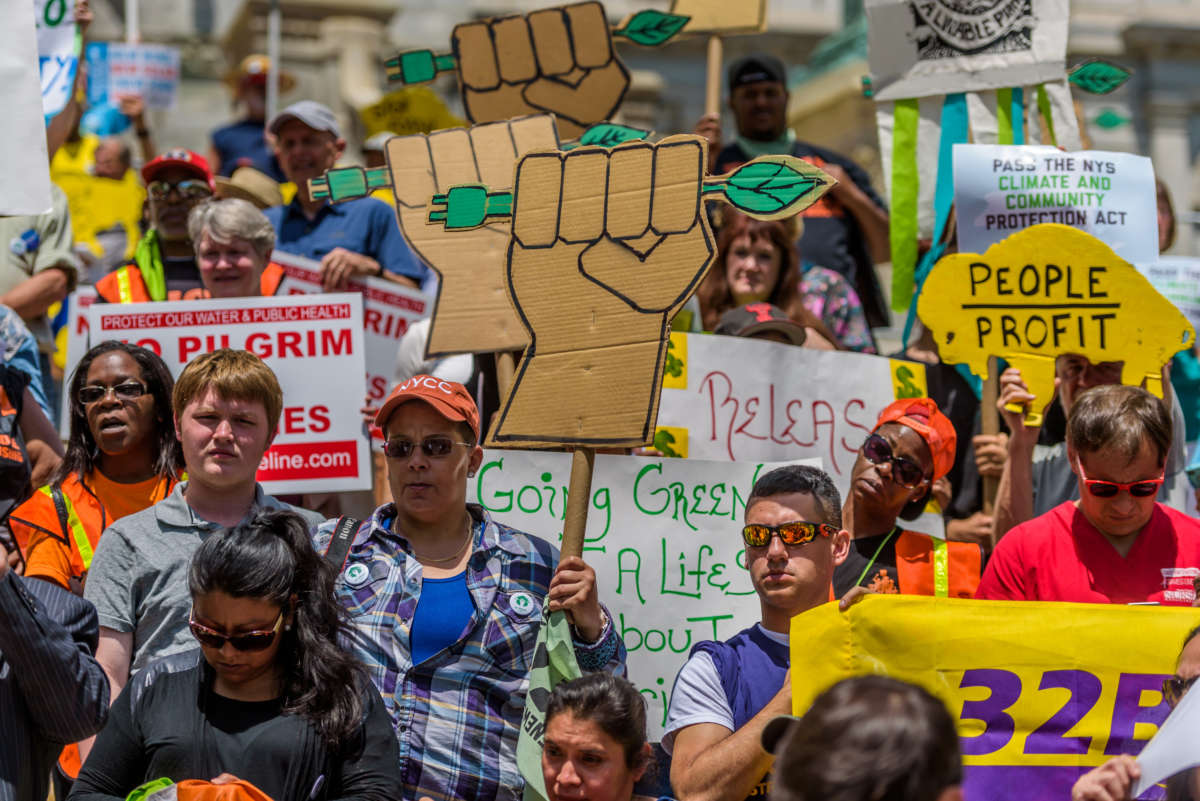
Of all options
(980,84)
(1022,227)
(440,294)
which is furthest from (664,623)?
(980,84)

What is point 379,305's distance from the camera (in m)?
6.50

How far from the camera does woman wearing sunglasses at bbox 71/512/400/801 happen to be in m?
3.40

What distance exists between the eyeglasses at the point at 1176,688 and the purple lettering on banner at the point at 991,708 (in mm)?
394

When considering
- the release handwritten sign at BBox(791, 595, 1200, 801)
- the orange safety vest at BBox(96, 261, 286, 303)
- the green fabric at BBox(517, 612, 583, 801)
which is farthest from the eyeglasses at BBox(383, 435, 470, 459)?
the orange safety vest at BBox(96, 261, 286, 303)

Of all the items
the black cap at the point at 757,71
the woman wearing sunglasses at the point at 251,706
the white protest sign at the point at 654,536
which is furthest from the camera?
the black cap at the point at 757,71

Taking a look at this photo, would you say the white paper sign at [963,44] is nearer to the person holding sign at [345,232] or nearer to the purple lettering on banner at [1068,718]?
the person holding sign at [345,232]

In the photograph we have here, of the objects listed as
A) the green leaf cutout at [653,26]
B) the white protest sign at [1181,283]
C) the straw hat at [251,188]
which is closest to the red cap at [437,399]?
the green leaf cutout at [653,26]

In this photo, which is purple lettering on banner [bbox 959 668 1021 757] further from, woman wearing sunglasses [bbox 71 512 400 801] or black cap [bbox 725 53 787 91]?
black cap [bbox 725 53 787 91]

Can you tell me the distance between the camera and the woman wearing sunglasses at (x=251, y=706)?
340 centimetres

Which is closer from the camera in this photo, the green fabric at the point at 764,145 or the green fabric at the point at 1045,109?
the green fabric at the point at 1045,109

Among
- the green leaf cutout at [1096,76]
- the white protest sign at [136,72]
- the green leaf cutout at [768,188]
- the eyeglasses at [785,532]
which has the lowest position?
the eyeglasses at [785,532]

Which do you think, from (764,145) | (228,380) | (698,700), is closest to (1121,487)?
(698,700)

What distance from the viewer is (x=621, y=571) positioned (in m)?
5.01

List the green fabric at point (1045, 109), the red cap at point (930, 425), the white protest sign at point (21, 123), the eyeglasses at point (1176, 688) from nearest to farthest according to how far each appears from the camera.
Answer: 1. the eyeglasses at point (1176, 688)
2. the white protest sign at point (21, 123)
3. the red cap at point (930, 425)
4. the green fabric at point (1045, 109)
